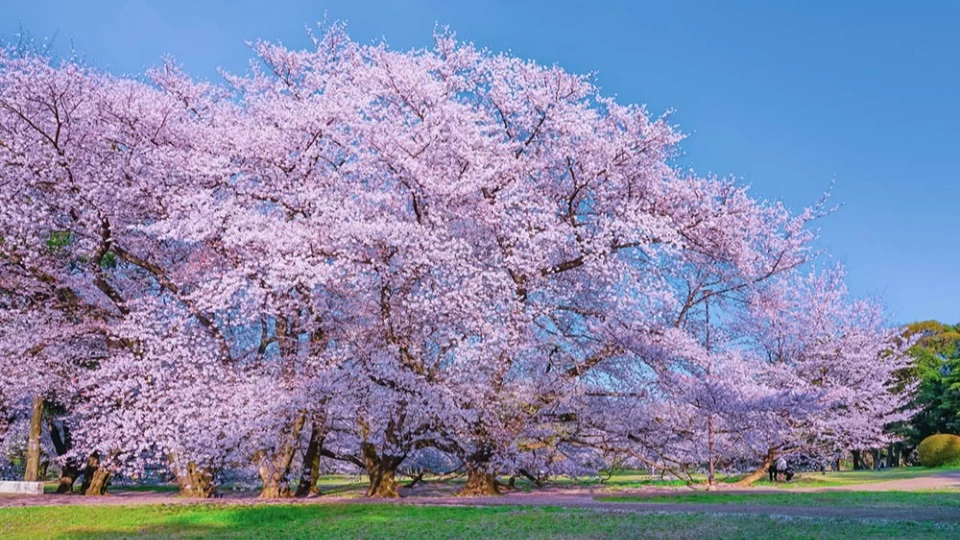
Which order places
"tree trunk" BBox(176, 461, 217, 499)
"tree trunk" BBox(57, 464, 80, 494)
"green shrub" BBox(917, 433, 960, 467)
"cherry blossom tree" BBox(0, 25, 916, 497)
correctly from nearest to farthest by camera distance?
"cherry blossom tree" BBox(0, 25, 916, 497) < "tree trunk" BBox(176, 461, 217, 499) < "tree trunk" BBox(57, 464, 80, 494) < "green shrub" BBox(917, 433, 960, 467)

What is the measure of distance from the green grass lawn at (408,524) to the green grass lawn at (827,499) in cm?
425

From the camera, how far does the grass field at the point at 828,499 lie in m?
18.4

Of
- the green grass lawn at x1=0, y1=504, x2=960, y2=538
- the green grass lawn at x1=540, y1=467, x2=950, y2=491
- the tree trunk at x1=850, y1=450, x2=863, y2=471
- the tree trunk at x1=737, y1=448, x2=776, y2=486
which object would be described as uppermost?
the tree trunk at x1=850, y1=450, x2=863, y2=471

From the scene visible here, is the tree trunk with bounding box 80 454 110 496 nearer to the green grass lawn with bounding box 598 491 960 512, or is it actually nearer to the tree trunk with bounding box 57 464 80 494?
the tree trunk with bounding box 57 464 80 494

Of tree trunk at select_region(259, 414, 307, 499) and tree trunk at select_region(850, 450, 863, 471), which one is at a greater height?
tree trunk at select_region(850, 450, 863, 471)

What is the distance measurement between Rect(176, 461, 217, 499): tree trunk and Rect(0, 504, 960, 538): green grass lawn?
20.0ft

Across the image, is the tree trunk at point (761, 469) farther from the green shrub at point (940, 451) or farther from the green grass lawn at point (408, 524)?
the green grass lawn at point (408, 524)

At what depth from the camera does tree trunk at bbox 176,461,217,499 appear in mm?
25281

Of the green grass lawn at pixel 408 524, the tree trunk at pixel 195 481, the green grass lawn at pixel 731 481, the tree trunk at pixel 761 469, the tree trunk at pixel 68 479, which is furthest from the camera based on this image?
the tree trunk at pixel 761 469

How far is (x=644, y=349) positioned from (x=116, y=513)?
13.3m

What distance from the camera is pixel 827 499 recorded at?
20.0 meters

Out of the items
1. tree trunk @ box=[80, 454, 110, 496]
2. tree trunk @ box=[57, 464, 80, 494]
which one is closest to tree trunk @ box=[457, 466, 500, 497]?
tree trunk @ box=[80, 454, 110, 496]

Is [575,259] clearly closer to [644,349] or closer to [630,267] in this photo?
[630,267]

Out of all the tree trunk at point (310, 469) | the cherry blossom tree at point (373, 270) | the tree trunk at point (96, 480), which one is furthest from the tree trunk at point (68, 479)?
the tree trunk at point (310, 469)
